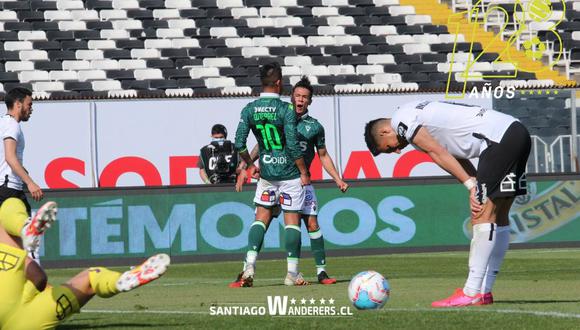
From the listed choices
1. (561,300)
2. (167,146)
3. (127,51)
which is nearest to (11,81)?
(127,51)

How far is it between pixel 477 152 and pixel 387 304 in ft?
4.71

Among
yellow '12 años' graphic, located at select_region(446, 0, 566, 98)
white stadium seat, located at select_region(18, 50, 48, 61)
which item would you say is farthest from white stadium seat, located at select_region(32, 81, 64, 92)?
yellow '12 años' graphic, located at select_region(446, 0, 566, 98)

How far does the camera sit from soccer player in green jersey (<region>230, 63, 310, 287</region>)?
13.2m

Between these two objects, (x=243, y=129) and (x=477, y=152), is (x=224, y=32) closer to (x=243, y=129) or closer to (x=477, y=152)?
(x=243, y=129)

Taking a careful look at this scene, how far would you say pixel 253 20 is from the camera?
30688 mm

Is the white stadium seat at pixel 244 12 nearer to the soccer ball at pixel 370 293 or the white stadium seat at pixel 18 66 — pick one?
the white stadium seat at pixel 18 66

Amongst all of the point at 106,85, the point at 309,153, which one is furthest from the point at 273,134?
the point at 106,85

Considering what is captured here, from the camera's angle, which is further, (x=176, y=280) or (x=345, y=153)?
(x=345, y=153)

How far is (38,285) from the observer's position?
7465mm

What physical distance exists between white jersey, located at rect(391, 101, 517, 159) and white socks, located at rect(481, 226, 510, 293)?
684 millimetres

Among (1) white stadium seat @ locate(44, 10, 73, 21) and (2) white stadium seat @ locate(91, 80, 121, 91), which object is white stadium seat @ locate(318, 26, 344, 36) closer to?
(2) white stadium seat @ locate(91, 80, 121, 91)

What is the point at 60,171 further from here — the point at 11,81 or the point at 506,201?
the point at 506,201

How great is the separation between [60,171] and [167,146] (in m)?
2.06

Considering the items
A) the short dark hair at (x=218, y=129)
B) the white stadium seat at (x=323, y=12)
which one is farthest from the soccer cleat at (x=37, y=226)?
the white stadium seat at (x=323, y=12)
